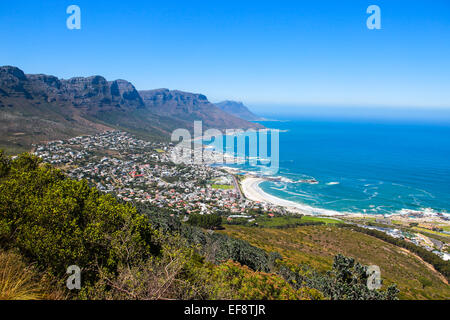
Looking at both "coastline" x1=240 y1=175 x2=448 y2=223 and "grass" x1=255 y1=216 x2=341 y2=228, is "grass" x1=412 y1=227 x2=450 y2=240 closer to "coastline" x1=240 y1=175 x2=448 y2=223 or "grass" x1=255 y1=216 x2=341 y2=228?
"coastline" x1=240 y1=175 x2=448 y2=223

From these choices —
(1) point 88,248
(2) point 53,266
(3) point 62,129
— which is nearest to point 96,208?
(1) point 88,248

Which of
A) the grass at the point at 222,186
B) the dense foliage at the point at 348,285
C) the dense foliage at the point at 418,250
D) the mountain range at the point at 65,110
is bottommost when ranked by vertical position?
the dense foliage at the point at 418,250

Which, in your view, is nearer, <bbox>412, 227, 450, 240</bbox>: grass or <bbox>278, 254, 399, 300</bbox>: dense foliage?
<bbox>278, 254, 399, 300</bbox>: dense foliage

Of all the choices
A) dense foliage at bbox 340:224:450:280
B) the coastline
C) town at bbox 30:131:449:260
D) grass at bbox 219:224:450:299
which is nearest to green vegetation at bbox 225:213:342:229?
town at bbox 30:131:449:260

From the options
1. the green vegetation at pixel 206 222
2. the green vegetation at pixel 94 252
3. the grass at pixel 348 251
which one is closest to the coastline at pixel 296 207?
the grass at pixel 348 251

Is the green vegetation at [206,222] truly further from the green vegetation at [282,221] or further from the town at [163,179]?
the green vegetation at [282,221]

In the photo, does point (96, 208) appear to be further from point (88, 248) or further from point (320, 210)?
point (320, 210)
